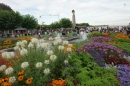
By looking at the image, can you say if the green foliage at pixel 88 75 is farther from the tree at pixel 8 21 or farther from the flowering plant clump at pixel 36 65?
the tree at pixel 8 21

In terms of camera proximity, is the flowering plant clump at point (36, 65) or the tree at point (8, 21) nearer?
the flowering plant clump at point (36, 65)

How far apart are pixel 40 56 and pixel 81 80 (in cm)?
140

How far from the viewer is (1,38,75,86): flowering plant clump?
4156 mm

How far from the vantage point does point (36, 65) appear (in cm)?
413

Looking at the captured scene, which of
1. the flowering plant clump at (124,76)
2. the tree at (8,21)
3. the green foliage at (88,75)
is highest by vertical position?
the tree at (8,21)

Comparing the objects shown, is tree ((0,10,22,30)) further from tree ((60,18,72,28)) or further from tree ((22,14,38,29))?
tree ((60,18,72,28))

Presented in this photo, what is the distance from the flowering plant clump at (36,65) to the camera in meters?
4.16

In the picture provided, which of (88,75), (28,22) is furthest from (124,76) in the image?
(28,22)

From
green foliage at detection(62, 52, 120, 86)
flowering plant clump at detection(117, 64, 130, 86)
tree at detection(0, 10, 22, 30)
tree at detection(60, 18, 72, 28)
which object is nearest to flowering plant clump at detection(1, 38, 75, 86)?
green foliage at detection(62, 52, 120, 86)

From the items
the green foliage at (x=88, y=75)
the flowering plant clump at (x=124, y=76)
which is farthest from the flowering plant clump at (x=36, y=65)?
the flowering plant clump at (x=124, y=76)

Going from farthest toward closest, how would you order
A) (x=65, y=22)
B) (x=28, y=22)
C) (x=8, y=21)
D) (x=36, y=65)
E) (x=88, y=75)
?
(x=65, y=22) → (x=28, y=22) → (x=8, y=21) → (x=88, y=75) → (x=36, y=65)

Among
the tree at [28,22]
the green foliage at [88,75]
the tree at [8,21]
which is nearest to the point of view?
the green foliage at [88,75]

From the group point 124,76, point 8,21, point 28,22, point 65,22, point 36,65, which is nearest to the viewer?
point 36,65

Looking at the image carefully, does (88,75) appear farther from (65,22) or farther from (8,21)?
(65,22)
